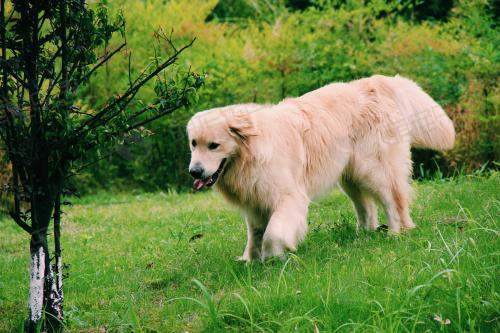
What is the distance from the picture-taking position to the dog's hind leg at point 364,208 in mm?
5812

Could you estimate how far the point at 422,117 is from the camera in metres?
5.83

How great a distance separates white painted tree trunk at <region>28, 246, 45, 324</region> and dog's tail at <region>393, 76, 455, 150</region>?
11.8 feet

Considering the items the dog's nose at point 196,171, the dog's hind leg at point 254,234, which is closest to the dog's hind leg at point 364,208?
the dog's hind leg at point 254,234

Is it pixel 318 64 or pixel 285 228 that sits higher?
pixel 318 64

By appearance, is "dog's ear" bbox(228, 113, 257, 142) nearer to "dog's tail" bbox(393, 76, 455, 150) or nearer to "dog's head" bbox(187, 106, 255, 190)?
"dog's head" bbox(187, 106, 255, 190)

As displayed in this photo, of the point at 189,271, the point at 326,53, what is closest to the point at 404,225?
the point at 189,271

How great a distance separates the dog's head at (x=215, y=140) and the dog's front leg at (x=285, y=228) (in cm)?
56

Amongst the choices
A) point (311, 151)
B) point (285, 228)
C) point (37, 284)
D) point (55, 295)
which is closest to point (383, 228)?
point (311, 151)

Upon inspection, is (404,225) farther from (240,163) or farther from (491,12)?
(491,12)

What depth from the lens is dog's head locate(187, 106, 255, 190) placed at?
477 centimetres

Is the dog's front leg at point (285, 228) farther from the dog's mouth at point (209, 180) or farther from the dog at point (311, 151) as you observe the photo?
the dog's mouth at point (209, 180)

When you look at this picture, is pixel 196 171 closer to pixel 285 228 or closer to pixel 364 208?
pixel 285 228

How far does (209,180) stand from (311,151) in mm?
1065

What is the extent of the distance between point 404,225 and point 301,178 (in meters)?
1.10
